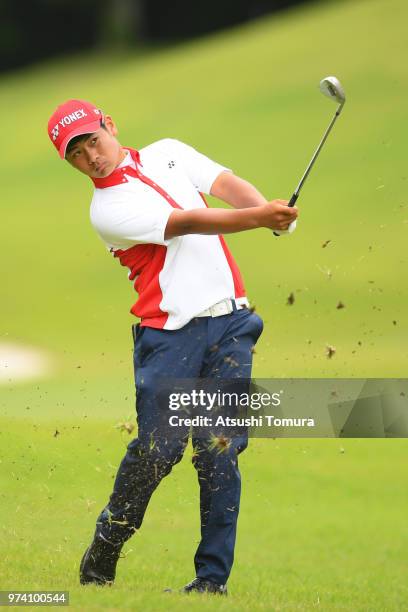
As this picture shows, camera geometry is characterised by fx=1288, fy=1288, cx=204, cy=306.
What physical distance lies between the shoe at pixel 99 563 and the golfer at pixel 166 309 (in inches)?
1.8

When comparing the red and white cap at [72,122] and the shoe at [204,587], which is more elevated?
the red and white cap at [72,122]

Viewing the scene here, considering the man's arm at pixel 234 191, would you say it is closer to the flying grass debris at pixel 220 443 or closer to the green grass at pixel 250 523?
the flying grass debris at pixel 220 443

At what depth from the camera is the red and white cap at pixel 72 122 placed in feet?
18.6

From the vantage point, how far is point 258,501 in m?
9.78

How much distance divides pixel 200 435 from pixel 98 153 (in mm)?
1344

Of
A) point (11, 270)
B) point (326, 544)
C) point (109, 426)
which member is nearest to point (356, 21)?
point (11, 270)

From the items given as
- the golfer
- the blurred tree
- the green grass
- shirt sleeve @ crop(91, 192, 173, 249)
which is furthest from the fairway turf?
the blurred tree

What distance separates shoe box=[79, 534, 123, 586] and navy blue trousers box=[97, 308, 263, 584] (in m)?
0.18

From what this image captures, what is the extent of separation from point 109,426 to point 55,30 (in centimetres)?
3973

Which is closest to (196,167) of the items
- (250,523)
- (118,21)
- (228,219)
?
(228,219)

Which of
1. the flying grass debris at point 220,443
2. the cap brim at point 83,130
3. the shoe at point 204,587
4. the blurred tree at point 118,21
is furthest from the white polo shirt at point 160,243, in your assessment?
the blurred tree at point 118,21

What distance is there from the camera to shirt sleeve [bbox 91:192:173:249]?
5.59 meters

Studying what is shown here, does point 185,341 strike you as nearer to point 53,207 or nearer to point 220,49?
point 53,207

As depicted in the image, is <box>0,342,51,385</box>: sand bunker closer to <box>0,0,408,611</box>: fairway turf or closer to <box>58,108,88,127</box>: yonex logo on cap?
<box>0,0,408,611</box>: fairway turf
